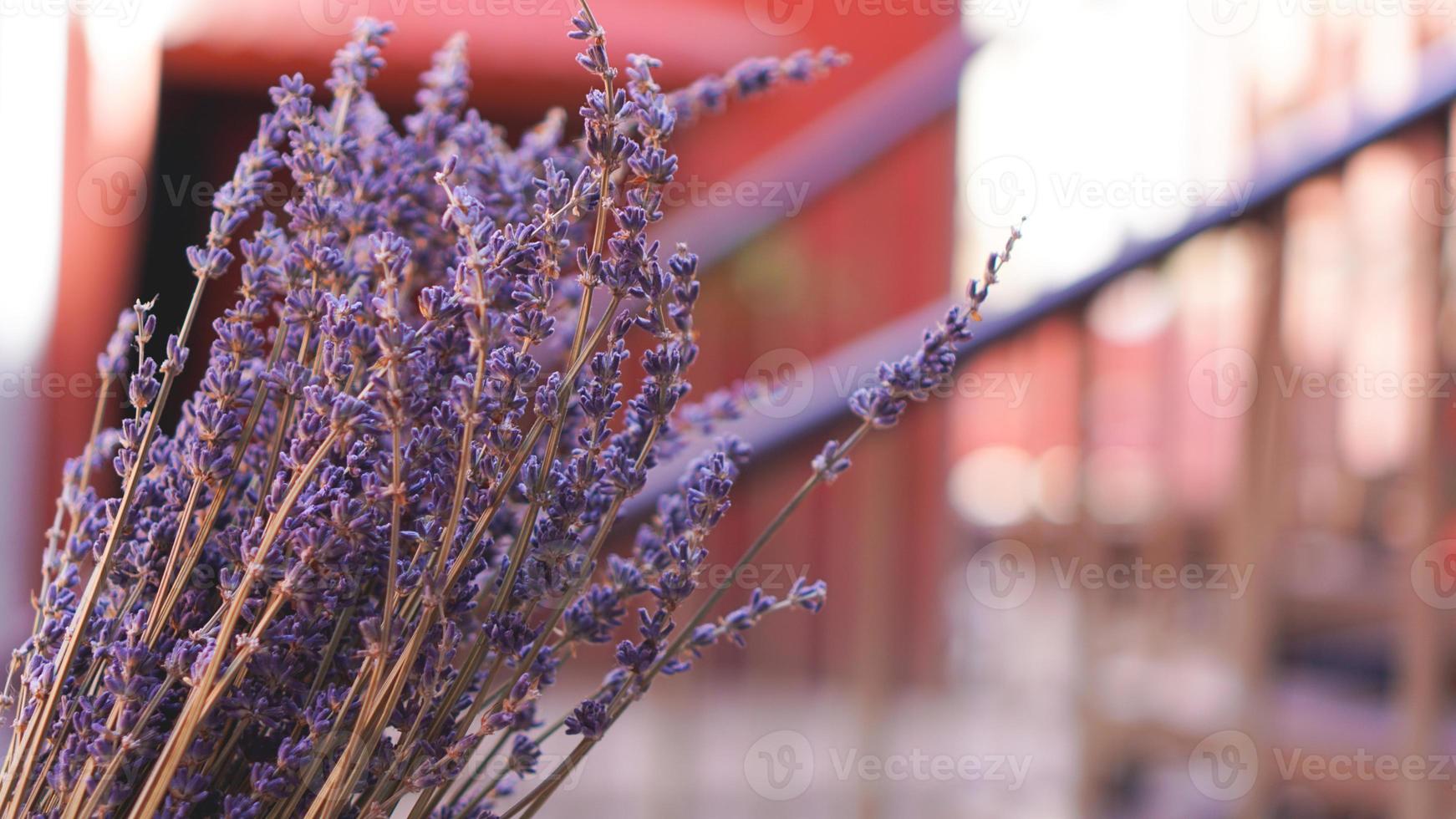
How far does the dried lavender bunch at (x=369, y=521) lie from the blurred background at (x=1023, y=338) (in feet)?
1.43

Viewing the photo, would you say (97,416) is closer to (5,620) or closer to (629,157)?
(629,157)

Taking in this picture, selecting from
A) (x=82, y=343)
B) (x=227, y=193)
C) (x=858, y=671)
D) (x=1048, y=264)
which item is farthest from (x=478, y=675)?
(x=82, y=343)

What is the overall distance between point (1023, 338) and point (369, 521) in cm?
119

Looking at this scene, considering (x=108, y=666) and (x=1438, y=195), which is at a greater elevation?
(x=1438, y=195)

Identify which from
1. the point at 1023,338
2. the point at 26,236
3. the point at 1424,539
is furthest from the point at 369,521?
the point at 26,236

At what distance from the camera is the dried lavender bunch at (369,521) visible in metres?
0.50

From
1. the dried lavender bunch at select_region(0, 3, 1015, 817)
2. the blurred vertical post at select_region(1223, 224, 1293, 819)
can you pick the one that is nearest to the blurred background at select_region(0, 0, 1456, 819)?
the blurred vertical post at select_region(1223, 224, 1293, 819)

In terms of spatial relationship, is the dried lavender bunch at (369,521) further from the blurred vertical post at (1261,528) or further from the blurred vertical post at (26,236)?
the blurred vertical post at (26,236)

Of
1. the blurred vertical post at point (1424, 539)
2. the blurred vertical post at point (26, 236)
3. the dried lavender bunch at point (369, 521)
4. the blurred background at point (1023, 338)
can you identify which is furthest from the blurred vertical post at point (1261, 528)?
the blurred vertical post at point (26, 236)

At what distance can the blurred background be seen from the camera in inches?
60.4

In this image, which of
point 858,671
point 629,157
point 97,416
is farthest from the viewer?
point 858,671

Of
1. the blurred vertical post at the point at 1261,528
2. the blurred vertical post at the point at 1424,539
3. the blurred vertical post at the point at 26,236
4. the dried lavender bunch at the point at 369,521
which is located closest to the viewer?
the dried lavender bunch at the point at 369,521

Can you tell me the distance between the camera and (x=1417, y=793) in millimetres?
1470

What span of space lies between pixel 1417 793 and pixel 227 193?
5.16 ft
